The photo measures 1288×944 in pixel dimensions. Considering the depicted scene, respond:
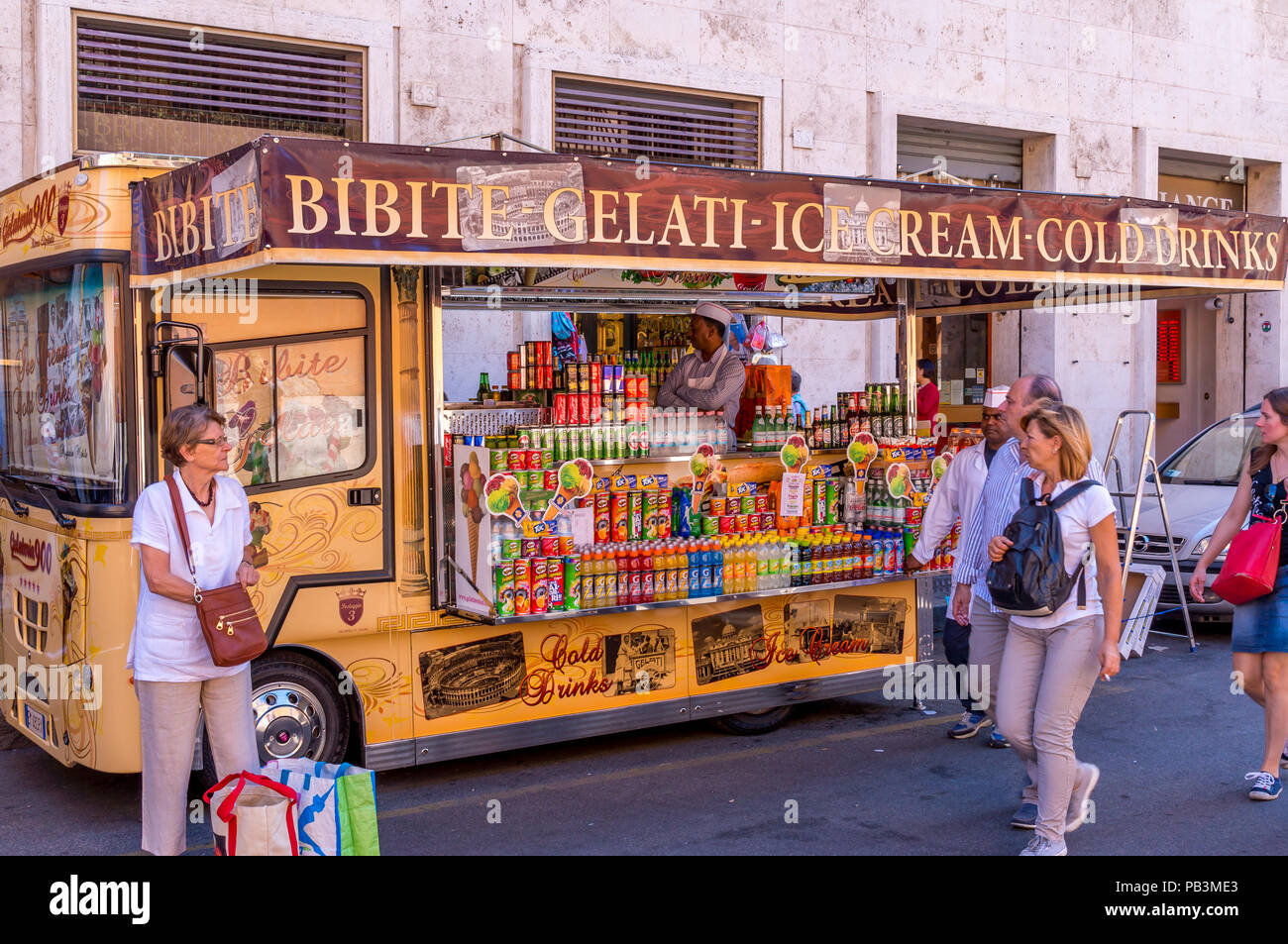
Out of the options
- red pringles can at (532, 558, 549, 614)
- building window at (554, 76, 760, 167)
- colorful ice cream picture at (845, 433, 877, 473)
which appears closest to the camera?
red pringles can at (532, 558, 549, 614)

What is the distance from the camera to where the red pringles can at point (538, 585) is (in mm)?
6230

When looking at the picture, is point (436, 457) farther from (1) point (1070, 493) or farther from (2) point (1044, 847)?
(2) point (1044, 847)

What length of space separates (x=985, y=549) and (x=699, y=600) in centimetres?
142

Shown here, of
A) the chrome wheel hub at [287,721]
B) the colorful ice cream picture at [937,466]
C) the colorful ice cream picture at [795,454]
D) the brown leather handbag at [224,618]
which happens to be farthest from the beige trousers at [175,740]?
the colorful ice cream picture at [937,466]

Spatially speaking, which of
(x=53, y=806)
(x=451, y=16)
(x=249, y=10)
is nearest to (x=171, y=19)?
(x=249, y=10)

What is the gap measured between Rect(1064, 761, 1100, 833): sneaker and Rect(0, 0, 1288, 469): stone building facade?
6.81 meters

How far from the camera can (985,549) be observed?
20.6 ft

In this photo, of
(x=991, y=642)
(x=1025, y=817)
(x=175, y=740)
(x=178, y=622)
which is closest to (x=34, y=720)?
(x=175, y=740)

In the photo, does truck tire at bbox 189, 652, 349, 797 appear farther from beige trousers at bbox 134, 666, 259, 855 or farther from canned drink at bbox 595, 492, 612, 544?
canned drink at bbox 595, 492, 612, 544

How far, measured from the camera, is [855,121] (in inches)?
533

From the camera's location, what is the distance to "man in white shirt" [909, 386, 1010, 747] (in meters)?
6.64

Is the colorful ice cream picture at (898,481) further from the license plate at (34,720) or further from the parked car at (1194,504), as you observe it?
the license plate at (34,720)

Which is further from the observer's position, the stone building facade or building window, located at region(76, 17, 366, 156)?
the stone building facade

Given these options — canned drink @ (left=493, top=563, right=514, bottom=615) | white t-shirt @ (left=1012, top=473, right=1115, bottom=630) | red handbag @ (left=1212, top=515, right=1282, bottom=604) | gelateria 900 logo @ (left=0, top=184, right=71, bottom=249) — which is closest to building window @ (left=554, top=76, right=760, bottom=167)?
gelateria 900 logo @ (left=0, top=184, right=71, bottom=249)
